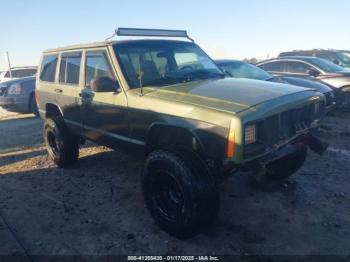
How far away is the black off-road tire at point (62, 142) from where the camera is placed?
5520 mm

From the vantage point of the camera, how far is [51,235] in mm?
3736

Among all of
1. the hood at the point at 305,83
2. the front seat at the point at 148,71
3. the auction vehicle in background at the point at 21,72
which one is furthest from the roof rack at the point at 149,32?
the auction vehicle in background at the point at 21,72

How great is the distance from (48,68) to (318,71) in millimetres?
7284

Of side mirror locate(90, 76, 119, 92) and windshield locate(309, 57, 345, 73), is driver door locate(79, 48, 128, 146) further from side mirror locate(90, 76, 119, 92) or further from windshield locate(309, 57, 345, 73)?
windshield locate(309, 57, 345, 73)

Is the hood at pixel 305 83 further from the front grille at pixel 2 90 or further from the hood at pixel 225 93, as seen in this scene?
the front grille at pixel 2 90

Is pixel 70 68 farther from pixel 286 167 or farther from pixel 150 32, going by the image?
pixel 286 167

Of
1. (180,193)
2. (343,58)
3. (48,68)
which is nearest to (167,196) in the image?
(180,193)

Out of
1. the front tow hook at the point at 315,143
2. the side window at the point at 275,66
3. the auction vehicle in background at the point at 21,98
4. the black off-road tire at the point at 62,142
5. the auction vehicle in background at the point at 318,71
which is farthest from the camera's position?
the auction vehicle in background at the point at 21,98

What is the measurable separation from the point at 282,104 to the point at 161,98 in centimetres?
126

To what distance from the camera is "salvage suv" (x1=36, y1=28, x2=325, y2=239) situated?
316 cm

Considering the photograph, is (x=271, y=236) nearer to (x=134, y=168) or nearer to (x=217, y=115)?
(x=217, y=115)

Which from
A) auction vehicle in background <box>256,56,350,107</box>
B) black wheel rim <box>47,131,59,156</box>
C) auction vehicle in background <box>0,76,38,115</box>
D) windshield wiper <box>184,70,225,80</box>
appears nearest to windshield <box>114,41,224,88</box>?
windshield wiper <box>184,70,225,80</box>

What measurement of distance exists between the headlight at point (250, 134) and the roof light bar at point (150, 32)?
242cm

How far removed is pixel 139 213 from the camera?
4129 mm
